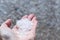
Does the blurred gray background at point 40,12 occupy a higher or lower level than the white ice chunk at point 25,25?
higher

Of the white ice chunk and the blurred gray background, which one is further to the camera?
the blurred gray background

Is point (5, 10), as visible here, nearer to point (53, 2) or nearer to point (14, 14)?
point (14, 14)

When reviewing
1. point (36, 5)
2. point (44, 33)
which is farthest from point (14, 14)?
point (44, 33)

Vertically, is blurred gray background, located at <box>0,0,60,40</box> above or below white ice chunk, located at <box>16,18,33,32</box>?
above

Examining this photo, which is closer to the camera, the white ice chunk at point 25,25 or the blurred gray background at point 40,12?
the white ice chunk at point 25,25

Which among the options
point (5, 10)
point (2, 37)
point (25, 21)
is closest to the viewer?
point (2, 37)

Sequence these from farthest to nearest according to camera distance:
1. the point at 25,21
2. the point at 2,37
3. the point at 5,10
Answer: the point at 5,10 → the point at 25,21 → the point at 2,37

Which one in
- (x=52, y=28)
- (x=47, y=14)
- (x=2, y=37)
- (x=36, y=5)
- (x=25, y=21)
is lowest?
(x=2, y=37)

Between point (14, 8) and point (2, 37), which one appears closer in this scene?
point (2, 37)
